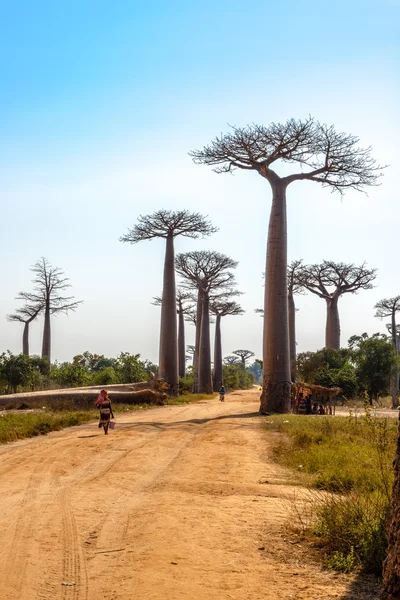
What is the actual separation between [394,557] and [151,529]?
7.05ft

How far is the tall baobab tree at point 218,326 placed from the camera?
4006cm

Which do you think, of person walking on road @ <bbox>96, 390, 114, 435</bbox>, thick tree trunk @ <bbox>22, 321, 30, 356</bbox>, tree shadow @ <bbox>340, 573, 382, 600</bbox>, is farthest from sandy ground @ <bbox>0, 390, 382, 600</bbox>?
thick tree trunk @ <bbox>22, 321, 30, 356</bbox>

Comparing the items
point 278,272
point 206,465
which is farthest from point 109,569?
point 278,272

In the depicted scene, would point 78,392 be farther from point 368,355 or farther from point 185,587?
point 185,587

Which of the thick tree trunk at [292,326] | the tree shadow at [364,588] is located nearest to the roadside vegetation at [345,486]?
the tree shadow at [364,588]

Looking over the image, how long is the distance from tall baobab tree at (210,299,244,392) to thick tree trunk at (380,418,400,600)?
3661cm

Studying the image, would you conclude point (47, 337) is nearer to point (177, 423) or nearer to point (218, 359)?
point (218, 359)

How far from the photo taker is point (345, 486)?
605cm

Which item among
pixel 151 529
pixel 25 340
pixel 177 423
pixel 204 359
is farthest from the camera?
pixel 25 340

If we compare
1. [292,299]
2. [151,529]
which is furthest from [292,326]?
[151,529]

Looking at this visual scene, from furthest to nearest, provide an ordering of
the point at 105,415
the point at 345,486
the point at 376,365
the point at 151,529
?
the point at 376,365
the point at 105,415
the point at 345,486
the point at 151,529

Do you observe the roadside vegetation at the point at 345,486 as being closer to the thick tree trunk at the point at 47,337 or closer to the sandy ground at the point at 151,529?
the sandy ground at the point at 151,529

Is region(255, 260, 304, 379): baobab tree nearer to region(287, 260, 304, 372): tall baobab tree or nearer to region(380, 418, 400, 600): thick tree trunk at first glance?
region(287, 260, 304, 372): tall baobab tree

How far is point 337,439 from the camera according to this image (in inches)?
352
